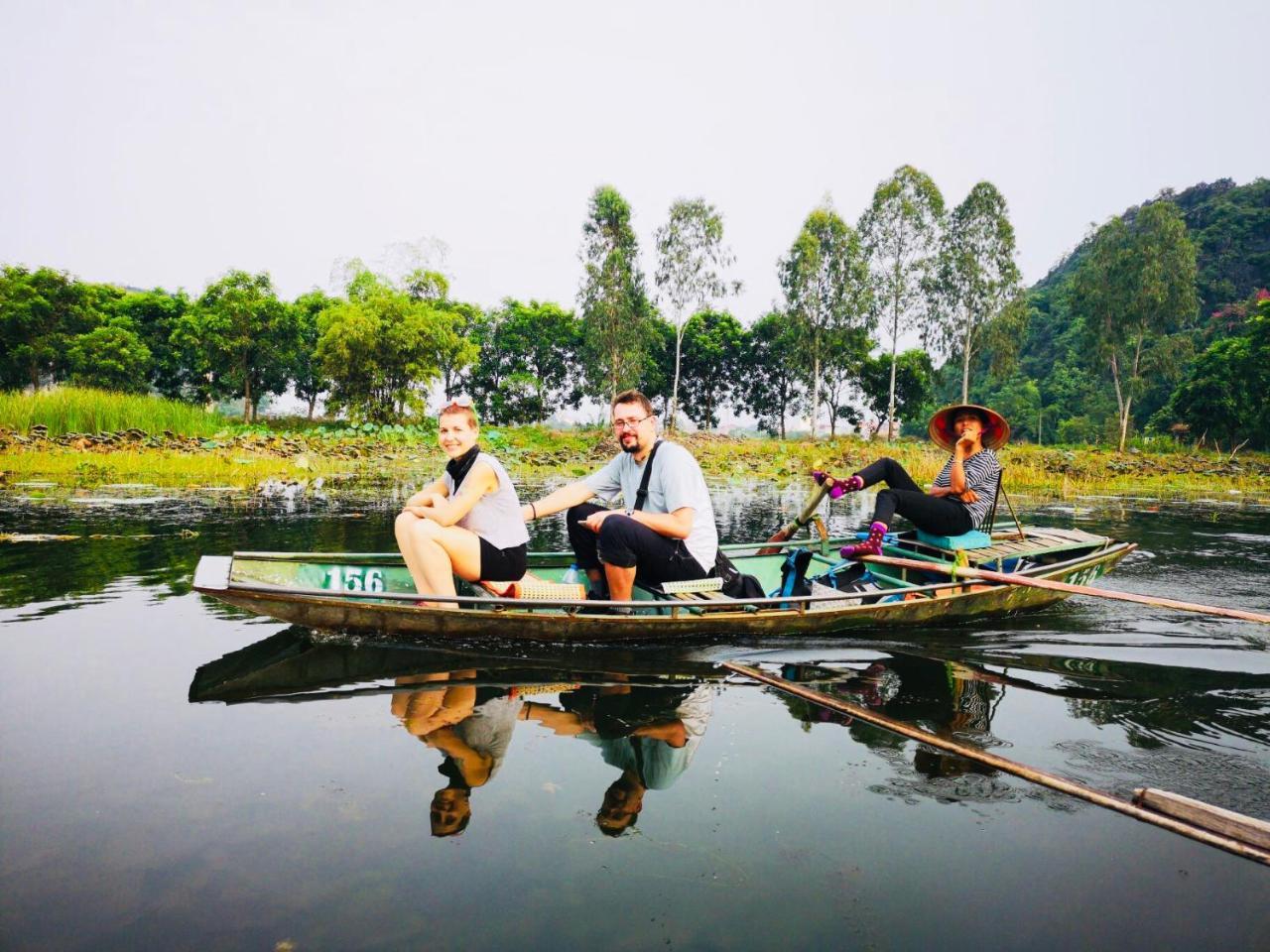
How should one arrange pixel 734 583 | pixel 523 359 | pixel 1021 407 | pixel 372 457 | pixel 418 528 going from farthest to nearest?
pixel 1021 407, pixel 523 359, pixel 372 457, pixel 734 583, pixel 418 528

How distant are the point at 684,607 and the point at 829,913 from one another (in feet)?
9.94

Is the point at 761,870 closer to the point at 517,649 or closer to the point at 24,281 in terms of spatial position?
the point at 517,649

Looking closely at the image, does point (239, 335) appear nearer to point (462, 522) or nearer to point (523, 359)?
point (523, 359)

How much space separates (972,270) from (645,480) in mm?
30855

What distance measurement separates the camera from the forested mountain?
118 feet

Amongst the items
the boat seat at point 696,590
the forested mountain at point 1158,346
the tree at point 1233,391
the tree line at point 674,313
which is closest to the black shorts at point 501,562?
the boat seat at point 696,590

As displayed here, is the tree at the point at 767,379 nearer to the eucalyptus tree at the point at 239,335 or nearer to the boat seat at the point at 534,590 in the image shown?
the eucalyptus tree at the point at 239,335

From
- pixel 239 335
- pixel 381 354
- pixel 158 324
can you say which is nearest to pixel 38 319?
pixel 158 324

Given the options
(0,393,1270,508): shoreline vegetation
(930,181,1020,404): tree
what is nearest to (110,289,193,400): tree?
(0,393,1270,508): shoreline vegetation

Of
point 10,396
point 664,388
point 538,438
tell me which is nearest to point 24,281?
point 10,396

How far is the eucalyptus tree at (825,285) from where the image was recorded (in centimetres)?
3262

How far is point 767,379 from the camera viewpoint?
4919 centimetres

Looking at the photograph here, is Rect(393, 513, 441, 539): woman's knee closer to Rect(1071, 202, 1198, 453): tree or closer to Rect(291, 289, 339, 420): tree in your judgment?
Rect(1071, 202, 1198, 453): tree

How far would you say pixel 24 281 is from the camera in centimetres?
3547
